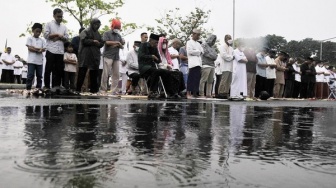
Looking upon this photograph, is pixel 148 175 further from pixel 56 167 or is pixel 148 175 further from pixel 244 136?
pixel 244 136

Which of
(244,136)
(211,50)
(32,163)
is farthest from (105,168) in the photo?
(211,50)

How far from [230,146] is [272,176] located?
86 centimetres

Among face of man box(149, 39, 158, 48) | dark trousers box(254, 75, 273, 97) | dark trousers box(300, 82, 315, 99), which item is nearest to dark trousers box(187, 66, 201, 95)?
face of man box(149, 39, 158, 48)

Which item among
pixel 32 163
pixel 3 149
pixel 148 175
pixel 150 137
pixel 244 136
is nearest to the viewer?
pixel 148 175

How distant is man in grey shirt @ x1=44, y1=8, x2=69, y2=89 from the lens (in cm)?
934

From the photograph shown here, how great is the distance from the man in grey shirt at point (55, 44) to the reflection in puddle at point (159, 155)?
5874 millimetres

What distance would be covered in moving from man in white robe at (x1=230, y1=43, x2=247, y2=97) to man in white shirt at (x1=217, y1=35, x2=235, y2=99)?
180 millimetres

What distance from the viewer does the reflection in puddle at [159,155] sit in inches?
64.4

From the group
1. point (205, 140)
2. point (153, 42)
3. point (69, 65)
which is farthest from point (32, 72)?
point (205, 140)

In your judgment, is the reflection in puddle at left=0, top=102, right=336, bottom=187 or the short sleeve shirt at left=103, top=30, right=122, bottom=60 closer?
the reflection in puddle at left=0, top=102, right=336, bottom=187

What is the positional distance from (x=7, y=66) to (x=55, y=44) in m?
13.0

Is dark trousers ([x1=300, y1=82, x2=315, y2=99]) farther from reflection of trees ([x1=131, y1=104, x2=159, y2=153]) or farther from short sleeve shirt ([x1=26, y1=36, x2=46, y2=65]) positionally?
reflection of trees ([x1=131, y1=104, x2=159, y2=153])

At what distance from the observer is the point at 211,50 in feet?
38.4

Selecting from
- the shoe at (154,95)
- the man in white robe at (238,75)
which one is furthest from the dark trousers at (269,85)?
the shoe at (154,95)
